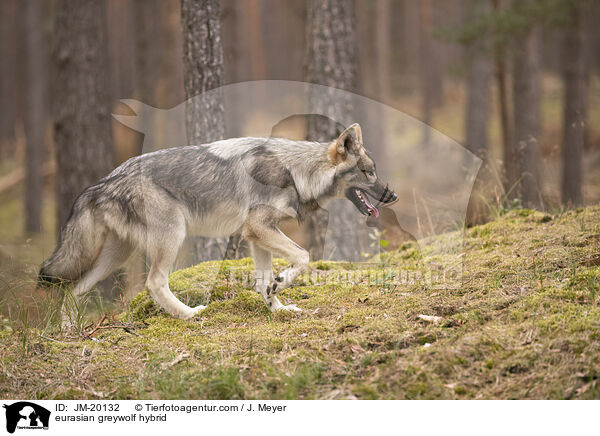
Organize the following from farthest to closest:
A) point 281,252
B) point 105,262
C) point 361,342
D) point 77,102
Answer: point 77,102 → point 105,262 → point 281,252 → point 361,342

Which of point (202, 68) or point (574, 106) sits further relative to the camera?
point (574, 106)

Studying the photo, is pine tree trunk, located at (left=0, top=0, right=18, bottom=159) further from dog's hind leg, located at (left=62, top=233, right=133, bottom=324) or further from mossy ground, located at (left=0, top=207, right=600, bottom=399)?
mossy ground, located at (left=0, top=207, right=600, bottom=399)

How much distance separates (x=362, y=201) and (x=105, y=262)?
8.41ft

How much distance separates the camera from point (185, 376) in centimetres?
349

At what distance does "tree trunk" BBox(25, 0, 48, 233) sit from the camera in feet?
53.6

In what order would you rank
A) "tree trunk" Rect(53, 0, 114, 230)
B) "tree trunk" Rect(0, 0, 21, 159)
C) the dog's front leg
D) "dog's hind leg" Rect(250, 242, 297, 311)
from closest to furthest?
the dog's front leg
"dog's hind leg" Rect(250, 242, 297, 311)
"tree trunk" Rect(53, 0, 114, 230)
"tree trunk" Rect(0, 0, 21, 159)

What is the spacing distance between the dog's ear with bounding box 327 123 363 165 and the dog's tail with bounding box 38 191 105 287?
2274mm

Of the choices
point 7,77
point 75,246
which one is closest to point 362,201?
point 75,246

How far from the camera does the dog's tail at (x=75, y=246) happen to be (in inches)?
193

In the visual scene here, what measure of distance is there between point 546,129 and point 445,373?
20.3m

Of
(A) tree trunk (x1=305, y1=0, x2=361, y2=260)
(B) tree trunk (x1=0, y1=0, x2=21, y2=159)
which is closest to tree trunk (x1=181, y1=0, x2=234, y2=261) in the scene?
(A) tree trunk (x1=305, y1=0, x2=361, y2=260)

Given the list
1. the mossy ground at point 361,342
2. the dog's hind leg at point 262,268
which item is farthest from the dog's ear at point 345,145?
the mossy ground at point 361,342

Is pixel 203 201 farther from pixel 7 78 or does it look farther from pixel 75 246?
pixel 7 78

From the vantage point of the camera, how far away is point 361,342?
12.6 ft
